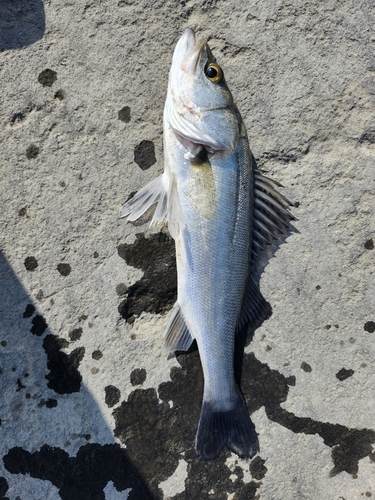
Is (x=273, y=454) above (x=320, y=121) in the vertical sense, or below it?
below

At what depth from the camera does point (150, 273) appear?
2.75m

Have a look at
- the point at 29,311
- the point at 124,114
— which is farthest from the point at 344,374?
the point at 124,114

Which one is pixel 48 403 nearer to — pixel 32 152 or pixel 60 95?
pixel 32 152

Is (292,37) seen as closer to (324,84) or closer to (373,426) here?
(324,84)

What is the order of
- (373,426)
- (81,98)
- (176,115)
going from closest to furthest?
(176,115)
(81,98)
(373,426)

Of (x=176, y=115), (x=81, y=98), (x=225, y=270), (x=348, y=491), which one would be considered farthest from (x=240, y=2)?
(x=348, y=491)

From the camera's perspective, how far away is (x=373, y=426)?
2.88 metres

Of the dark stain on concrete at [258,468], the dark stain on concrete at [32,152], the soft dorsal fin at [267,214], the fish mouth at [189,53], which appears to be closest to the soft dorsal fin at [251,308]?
the soft dorsal fin at [267,214]

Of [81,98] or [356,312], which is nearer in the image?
[81,98]

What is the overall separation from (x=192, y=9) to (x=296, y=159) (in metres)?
1.20

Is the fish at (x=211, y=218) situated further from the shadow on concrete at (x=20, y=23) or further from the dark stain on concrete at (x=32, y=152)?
the shadow on concrete at (x=20, y=23)

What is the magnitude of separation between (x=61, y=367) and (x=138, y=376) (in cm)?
49

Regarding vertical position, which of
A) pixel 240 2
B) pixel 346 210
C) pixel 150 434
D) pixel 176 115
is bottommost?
pixel 150 434

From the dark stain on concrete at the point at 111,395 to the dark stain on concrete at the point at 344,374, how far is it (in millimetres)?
1486
